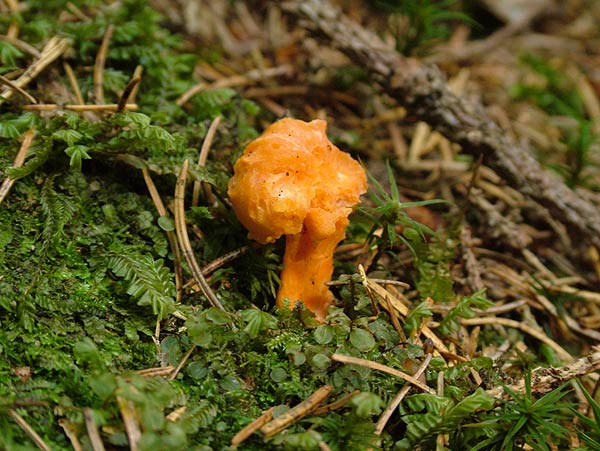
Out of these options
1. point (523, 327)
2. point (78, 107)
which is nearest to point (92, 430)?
point (78, 107)

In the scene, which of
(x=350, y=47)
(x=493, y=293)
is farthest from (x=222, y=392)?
(x=350, y=47)

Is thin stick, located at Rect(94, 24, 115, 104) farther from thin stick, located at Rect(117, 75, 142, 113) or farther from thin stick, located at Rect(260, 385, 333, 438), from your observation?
thin stick, located at Rect(260, 385, 333, 438)

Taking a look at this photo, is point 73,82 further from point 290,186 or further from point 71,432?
point 71,432

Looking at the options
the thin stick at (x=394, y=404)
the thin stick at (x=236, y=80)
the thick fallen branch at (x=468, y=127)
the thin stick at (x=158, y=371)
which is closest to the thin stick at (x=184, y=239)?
the thin stick at (x=158, y=371)

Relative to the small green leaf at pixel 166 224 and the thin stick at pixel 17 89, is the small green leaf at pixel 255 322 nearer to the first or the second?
the small green leaf at pixel 166 224

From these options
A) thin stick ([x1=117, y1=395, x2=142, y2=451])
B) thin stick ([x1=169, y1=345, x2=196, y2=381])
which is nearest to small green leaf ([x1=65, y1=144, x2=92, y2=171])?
thin stick ([x1=169, y1=345, x2=196, y2=381])
